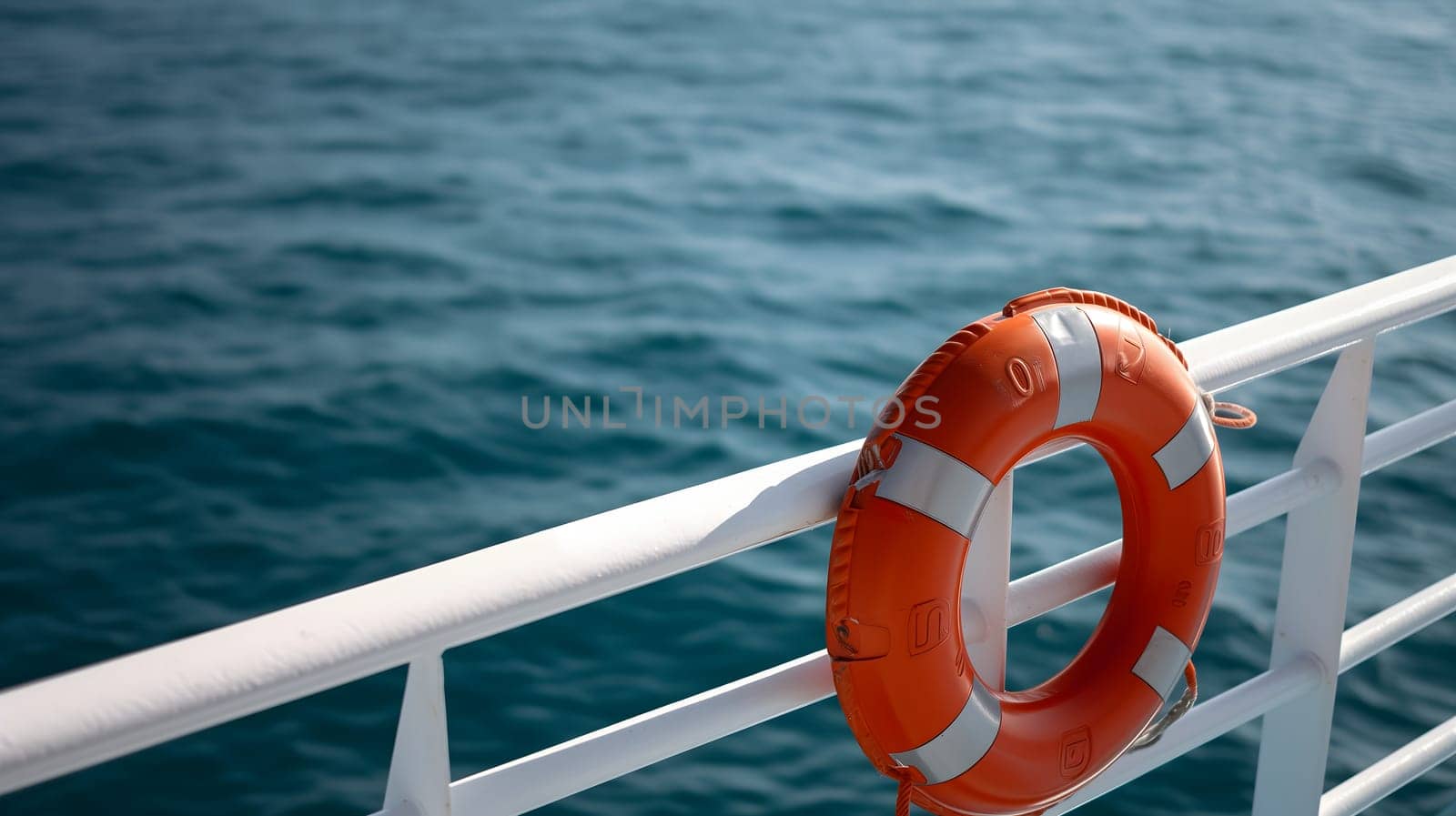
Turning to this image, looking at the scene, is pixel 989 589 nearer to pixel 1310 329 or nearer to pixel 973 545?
pixel 973 545

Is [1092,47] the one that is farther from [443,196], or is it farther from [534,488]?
[534,488]

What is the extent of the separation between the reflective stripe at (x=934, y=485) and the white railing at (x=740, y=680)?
5 centimetres

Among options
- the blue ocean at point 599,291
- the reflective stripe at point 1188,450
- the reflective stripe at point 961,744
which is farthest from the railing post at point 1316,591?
the blue ocean at point 599,291

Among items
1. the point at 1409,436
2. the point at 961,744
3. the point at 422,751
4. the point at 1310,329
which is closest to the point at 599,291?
the point at 1409,436

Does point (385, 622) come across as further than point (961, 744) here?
No

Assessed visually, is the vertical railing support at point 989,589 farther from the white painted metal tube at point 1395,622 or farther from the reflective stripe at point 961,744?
the white painted metal tube at point 1395,622

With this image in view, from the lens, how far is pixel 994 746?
1.10 meters

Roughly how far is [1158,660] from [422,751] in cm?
66

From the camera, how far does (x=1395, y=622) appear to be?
145 centimetres

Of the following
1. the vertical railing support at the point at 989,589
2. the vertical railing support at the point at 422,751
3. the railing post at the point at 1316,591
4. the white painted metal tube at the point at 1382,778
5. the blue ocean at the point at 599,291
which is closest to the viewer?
the vertical railing support at the point at 422,751

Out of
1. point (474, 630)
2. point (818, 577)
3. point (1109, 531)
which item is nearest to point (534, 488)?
point (818, 577)

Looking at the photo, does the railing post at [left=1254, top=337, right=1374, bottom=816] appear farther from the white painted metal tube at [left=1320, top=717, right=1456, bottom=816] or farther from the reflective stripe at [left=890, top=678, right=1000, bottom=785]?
the reflective stripe at [left=890, top=678, right=1000, bottom=785]

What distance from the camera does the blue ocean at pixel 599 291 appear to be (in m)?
3.09

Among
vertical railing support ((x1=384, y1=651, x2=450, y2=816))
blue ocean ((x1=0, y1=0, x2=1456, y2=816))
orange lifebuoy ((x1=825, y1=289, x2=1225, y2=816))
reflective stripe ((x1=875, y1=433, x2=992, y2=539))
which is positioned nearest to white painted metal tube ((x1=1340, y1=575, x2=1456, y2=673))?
orange lifebuoy ((x1=825, y1=289, x2=1225, y2=816))
